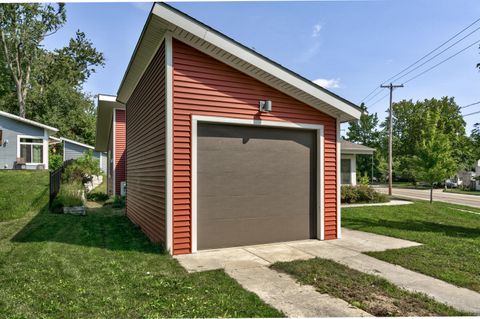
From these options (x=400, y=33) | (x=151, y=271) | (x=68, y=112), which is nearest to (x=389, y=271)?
(x=151, y=271)

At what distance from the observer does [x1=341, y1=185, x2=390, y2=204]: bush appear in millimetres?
14617

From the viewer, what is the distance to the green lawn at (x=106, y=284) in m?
3.19

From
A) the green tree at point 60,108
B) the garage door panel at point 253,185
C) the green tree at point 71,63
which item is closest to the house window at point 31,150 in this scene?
the green tree at point 60,108

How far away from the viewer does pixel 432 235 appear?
7.44 metres

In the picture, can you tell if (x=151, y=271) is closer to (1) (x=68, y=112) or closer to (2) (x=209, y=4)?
(2) (x=209, y=4)

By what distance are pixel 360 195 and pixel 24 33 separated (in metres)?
30.8

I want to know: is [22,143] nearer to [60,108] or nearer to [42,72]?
[60,108]

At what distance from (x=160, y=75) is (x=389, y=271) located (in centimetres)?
499

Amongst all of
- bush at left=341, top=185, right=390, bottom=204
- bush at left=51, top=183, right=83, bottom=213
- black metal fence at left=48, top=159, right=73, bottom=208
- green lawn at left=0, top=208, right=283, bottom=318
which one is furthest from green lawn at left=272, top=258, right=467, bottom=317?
bush at left=341, top=185, right=390, bottom=204

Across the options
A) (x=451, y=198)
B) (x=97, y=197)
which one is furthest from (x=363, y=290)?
(x=451, y=198)

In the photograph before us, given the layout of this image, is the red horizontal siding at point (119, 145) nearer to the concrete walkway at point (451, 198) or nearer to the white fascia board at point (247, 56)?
the white fascia board at point (247, 56)

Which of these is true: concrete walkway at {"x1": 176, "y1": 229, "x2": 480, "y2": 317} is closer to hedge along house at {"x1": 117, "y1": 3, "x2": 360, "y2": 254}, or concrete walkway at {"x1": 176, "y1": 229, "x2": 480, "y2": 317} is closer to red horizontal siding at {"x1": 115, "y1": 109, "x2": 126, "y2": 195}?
hedge along house at {"x1": 117, "y1": 3, "x2": 360, "y2": 254}

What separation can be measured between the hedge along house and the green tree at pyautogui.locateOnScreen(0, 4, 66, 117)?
28.1 m

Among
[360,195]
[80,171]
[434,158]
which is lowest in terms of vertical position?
[360,195]
